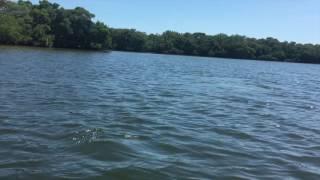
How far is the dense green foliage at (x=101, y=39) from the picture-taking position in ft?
397

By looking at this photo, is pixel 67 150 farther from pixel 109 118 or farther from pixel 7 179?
pixel 109 118

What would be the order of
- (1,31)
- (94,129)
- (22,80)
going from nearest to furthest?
(94,129), (22,80), (1,31)

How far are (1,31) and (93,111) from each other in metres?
93.4

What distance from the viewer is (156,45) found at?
19400 cm

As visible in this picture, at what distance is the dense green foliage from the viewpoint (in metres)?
121

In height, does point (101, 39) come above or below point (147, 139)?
above

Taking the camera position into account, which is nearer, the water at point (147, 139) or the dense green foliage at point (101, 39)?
the water at point (147, 139)

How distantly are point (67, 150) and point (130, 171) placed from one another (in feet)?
7.44

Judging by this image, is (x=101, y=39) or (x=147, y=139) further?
(x=101, y=39)

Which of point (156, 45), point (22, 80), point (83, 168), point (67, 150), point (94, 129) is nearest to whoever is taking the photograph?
point (83, 168)

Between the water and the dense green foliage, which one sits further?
the dense green foliage

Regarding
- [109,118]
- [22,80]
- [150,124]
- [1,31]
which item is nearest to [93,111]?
[109,118]

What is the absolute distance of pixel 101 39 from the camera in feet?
456

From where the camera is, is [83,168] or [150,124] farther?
[150,124]
